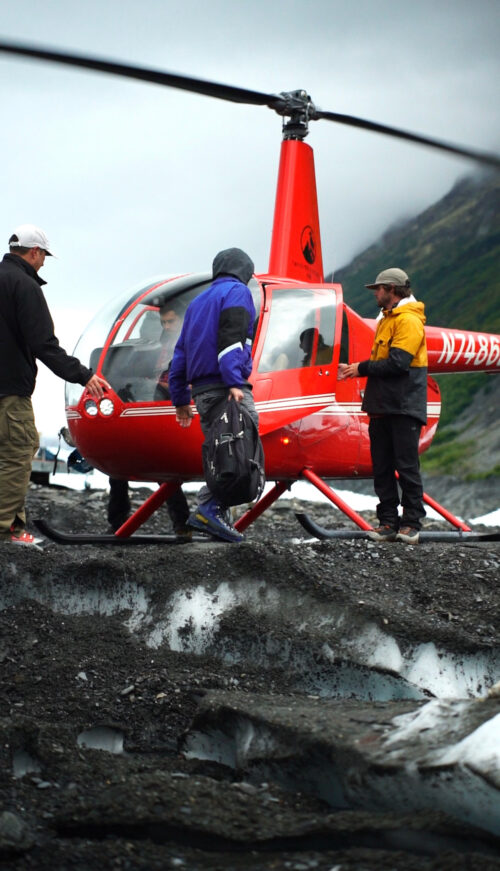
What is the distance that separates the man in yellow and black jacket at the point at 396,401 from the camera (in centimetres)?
652

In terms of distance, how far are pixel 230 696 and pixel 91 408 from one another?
3382mm

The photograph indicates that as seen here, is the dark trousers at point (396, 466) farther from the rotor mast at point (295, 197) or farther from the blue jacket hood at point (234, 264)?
the rotor mast at point (295, 197)

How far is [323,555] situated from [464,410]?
164 ft

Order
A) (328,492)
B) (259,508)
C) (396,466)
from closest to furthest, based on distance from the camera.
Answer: (396,466) < (328,492) < (259,508)

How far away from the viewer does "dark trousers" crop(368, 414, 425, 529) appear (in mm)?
6555

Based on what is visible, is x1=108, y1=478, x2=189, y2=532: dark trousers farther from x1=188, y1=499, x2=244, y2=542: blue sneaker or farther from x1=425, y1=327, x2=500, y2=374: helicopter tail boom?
x1=425, y1=327, x2=500, y2=374: helicopter tail boom

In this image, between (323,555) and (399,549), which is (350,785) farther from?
(399,549)

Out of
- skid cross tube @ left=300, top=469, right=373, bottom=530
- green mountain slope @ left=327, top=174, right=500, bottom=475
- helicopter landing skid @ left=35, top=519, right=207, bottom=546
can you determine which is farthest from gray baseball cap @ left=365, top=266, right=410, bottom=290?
green mountain slope @ left=327, top=174, right=500, bottom=475

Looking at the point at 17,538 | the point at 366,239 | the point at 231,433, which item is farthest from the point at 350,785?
the point at 366,239

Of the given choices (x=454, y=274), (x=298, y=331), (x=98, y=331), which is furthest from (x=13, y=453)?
(x=454, y=274)

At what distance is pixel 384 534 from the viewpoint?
6.60m

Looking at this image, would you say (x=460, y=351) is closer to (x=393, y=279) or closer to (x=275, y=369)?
(x=393, y=279)

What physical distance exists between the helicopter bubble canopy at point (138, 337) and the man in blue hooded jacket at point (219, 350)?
0.61 metres

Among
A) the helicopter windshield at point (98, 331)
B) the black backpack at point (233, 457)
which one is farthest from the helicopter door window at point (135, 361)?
the black backpack at point (233, 457)
